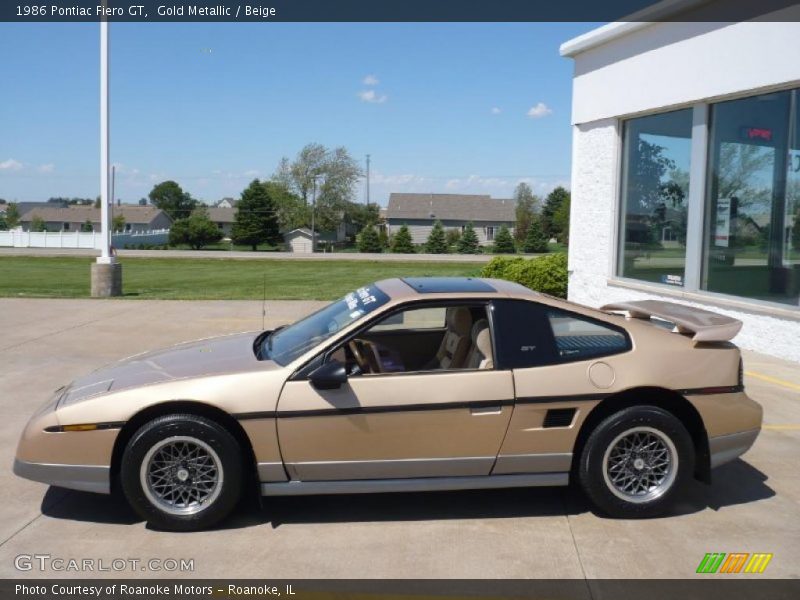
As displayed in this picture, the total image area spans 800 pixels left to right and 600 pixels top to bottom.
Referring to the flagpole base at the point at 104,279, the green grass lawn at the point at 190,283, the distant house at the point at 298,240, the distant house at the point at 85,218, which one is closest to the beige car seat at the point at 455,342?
the green grass lawn at the point at 190,283

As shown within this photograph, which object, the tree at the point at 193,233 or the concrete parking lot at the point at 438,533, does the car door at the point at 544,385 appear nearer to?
the concrete parking lot at the point at 438,533

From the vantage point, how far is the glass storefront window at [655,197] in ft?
40.3

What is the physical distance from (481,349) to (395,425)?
0.77m

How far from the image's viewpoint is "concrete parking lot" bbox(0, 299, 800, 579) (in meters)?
4.18

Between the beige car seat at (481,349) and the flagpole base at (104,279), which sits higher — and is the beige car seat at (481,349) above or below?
above

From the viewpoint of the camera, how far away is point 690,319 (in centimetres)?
534

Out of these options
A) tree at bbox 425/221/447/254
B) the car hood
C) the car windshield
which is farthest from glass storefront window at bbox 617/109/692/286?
tree at bbox 425/221/447/254

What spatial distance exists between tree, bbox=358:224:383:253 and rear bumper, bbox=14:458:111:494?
61.6 meters

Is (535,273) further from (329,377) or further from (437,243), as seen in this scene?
(437,243)

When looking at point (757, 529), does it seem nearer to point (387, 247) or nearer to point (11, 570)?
point (11, 570)

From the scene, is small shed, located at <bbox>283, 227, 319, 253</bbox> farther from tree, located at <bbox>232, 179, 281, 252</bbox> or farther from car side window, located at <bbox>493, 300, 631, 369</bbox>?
car side window, located at <bbox>493, 300, 631, 369</bbox>

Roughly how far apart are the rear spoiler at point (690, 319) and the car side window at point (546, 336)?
0.50 m
